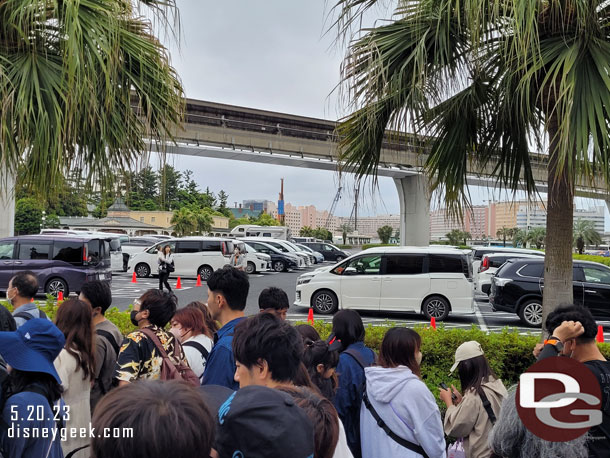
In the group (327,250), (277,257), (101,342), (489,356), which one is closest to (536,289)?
(489,356)

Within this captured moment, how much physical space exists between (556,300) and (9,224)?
21.0 metres

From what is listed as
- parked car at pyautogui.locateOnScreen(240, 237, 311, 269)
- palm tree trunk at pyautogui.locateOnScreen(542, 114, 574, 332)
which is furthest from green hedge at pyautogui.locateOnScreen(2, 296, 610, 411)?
parked car at pyautogui.locateOnScreen(240, 237, 311, 269)

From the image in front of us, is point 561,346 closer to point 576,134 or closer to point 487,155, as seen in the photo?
point 576,134

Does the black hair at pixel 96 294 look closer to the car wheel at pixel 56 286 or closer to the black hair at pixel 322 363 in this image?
the black hair at pixel 322 363

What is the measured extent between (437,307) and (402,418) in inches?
434

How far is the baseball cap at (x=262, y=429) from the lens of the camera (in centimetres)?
148

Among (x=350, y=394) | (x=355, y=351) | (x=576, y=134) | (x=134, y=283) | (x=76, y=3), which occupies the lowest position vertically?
(x=134, y=283)

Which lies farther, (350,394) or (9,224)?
(9,224)

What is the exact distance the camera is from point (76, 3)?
3746 mm

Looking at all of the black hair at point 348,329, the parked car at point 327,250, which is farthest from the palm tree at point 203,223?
the black hair at point 348,329

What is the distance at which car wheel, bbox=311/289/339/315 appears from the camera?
1394 cm

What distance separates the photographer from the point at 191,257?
906 inches

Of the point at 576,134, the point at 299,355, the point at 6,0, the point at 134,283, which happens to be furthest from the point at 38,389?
the point at 134,283

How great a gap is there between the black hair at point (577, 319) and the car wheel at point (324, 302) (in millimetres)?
10781
